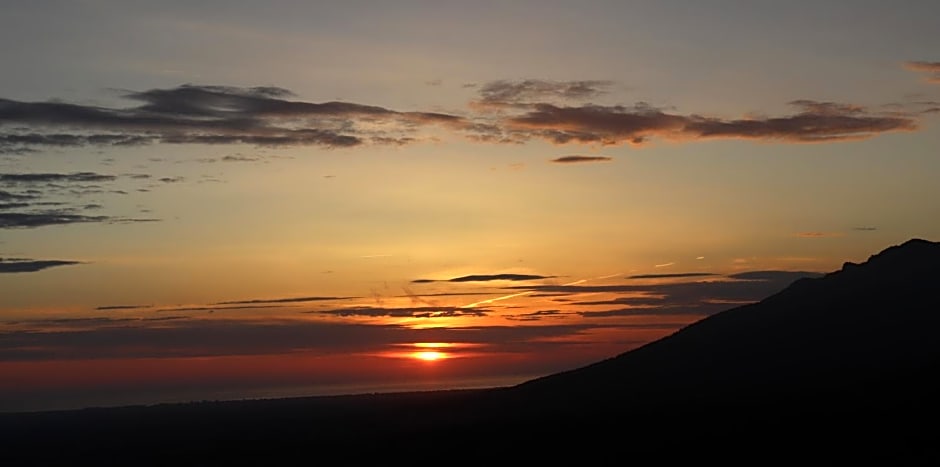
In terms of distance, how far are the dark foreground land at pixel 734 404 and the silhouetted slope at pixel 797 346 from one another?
0.36m

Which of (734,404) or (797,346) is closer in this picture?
(734,404)

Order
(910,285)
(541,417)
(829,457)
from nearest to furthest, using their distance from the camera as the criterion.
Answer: (829,457) < (541,417) < (910,285)

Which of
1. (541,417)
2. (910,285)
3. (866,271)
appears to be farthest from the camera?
(866,271)

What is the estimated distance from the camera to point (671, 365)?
175m

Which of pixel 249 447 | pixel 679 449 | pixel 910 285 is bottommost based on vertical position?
pixel 249 447

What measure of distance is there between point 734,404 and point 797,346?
32.5 metres

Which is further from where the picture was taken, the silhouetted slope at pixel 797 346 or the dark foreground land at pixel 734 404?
the silhouetted slope at pixel 797 346

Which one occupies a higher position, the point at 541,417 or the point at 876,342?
the point at 876,342

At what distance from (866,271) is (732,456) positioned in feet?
289

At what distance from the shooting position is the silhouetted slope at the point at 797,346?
148000 millimetres

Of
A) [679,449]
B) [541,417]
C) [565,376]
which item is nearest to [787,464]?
[679,449]

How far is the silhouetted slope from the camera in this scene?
486 feet

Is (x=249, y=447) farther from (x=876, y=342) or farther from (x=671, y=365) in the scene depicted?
(x=876, y=342)

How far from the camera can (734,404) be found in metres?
136
